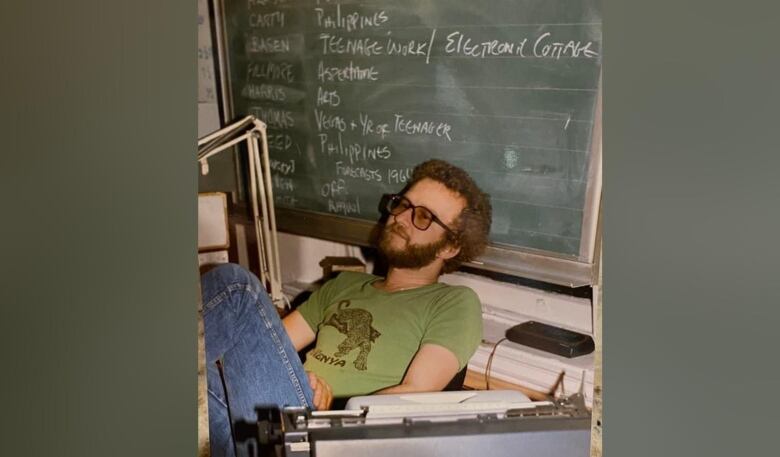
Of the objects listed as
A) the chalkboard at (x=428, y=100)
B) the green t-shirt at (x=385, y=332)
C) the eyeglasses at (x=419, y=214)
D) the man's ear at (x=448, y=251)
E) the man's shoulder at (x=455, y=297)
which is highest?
the chalkboard at (x=428, y=100)

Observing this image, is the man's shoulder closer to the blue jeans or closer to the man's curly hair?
the man's curly hair

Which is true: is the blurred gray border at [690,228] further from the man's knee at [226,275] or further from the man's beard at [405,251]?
the man's knee at [226,275]

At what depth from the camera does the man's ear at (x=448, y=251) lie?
1.62 meters

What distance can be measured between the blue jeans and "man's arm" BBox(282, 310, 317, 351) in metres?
0.01

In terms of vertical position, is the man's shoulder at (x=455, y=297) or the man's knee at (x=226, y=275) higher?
the man's knee at (x=226, y=275)

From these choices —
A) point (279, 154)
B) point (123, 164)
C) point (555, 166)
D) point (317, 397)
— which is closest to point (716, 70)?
point (555, 166)

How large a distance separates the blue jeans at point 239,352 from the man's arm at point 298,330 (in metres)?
0.01

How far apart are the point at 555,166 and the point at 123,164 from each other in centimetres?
80

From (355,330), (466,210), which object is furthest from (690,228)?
(355,330)

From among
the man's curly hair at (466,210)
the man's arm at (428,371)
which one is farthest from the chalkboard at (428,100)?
the man's arm at (428,371)

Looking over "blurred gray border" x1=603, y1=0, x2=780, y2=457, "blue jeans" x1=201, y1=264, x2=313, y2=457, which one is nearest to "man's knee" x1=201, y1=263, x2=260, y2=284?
"blue jeans" x1=201, y1=264, x2=313, y2=457

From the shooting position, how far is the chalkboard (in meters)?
1.56

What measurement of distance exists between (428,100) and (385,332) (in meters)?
0.44

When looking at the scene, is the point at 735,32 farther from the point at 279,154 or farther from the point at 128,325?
the point at 128,325
